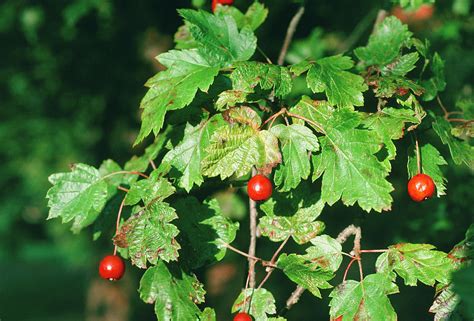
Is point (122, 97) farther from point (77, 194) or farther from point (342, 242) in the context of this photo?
point (342, 242)

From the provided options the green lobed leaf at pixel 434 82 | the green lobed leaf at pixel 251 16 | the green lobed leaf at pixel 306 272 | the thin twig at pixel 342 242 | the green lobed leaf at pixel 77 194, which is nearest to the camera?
the green lobed leaf at pixel 306 272

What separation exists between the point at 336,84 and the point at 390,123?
0.82 ft

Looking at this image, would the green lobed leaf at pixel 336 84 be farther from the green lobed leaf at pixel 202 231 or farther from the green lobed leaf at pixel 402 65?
the green lobed leaf at pixel 202 231

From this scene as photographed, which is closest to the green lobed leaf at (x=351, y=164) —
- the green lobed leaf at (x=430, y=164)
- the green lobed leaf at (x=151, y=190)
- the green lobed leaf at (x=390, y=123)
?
the green lobed leaf at (x=390, y=123)

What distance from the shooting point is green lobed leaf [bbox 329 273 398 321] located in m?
2.05

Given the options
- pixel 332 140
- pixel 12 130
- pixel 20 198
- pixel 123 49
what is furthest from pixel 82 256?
pixel 332 140

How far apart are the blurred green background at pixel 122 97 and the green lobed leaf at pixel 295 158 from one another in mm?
470

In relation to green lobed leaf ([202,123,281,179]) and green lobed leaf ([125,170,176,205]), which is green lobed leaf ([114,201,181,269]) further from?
green lobed leaf ([202,123,281,179])

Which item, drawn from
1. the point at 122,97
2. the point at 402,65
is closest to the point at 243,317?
the point at 402,65

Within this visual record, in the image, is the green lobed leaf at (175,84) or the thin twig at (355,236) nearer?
the green lobed leaf at (175,84)

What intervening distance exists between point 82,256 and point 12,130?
19.6 ft

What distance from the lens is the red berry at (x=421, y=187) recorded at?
7.09 ft

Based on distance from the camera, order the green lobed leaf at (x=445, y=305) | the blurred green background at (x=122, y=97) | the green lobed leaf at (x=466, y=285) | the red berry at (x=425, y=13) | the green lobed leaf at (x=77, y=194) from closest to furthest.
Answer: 1. the green lobed leaf at (x=466, y=285)
2. the green lobed leaf at (x=445, y=305)
3. the green lobed leaf at (x=77, y=194)
4. the blurred green background at (x=122, y=97)
5. the red berry at (x=425, y=13)

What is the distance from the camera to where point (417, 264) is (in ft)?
6.82
